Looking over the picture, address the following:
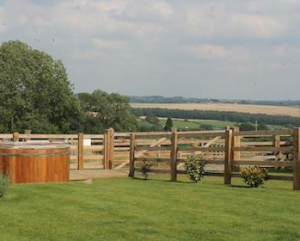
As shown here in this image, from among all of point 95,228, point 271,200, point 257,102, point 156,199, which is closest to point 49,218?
point 95,228

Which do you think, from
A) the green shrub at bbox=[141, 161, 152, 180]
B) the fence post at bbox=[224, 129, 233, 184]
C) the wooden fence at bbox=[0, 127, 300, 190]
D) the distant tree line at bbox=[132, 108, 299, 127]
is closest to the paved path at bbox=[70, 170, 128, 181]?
the wooden fence at bbox=[0, 127, 300, 190]

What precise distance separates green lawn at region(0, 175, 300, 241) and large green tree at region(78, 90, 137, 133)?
56957 mm

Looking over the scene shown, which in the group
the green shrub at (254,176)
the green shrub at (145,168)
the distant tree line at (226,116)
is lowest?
the green shrub at (145,168)

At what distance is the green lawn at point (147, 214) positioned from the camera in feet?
26.5

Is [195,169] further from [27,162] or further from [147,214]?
[147,214]

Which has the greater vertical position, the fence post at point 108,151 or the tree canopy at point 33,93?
the tree canopy at point 33,93

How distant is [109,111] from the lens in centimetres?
7244

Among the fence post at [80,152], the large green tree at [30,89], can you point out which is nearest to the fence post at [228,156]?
the fence post at [80,152]

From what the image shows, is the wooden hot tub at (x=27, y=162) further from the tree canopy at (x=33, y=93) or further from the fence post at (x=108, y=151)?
the tree canopy at (x=33, y=93)

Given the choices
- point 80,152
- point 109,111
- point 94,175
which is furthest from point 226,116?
point 94,175

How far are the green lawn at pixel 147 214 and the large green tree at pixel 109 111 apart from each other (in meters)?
57.0

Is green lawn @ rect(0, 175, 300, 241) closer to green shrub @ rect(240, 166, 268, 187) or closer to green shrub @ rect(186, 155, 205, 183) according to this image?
green shrub @ rect(240, 166, 268, 187)

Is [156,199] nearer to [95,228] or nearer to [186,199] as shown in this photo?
[186,199]

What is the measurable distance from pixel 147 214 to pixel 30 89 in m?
46.8
